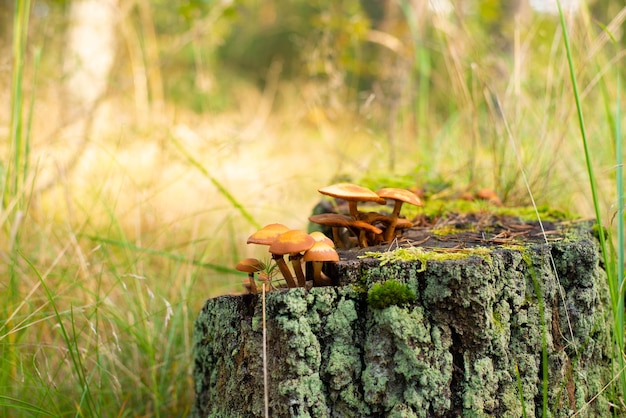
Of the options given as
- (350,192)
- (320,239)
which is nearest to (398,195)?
(350,192)

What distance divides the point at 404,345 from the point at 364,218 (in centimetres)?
46

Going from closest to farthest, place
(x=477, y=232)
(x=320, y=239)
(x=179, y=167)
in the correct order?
(x=320, y=239) < (x=477, y=232) < (x=179, y=167)

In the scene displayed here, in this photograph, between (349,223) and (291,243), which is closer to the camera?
Answer: (291,243)

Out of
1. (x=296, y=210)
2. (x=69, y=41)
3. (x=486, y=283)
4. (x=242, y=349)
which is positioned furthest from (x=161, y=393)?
(x=69, y=41)

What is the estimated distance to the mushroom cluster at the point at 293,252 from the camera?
119cm

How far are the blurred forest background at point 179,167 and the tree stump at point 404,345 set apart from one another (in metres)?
0.37

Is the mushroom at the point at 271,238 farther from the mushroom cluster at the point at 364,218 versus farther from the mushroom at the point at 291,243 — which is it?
the mushroom cluster at the point at 364,218

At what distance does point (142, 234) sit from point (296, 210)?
123 centimetres

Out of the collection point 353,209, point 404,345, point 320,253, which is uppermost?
point 353,209

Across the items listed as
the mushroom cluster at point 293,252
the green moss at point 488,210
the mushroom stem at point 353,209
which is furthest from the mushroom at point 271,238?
the green moss at point 488,210

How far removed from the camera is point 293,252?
1.20 m

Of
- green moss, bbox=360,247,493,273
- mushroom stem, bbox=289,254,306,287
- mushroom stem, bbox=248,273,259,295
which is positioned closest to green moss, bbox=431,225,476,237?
green moss, bbox=360,247,493,273

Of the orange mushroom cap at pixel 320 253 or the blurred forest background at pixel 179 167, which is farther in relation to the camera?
the blurred forest background at pixel 179 167

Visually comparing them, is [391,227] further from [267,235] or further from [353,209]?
[267,235]
